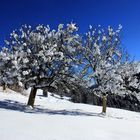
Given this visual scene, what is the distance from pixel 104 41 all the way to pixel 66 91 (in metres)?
5.05

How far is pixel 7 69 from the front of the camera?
20.7m

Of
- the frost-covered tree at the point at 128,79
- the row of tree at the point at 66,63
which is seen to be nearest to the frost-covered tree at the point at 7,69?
the row of tree at the point at 66,63

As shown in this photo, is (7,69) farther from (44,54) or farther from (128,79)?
(128,79)

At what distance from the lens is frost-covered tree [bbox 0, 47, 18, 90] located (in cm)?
2036

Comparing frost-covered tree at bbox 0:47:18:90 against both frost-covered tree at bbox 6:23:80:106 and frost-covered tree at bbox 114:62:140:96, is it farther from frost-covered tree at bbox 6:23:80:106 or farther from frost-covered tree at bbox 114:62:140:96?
frost-covered tree at bbox 114:62:140:96

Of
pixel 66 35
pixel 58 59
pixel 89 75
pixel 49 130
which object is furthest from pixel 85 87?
pixel 49 130

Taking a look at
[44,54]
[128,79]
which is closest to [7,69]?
[44,54]

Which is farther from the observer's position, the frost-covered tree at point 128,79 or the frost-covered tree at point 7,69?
the frost-covered tree at point 128,79

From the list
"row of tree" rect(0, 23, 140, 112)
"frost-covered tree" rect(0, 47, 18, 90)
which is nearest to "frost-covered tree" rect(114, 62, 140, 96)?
"row of tree" rect(0, 23, 140, 112)

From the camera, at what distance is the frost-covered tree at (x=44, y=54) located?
843 inches

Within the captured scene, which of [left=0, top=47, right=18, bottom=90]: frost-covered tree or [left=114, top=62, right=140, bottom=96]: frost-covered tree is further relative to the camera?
[left=114, top=62, right=140, bottom=96]: frost-covered tree

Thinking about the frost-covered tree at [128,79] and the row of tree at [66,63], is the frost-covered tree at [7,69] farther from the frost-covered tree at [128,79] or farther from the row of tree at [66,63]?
the frost-covered tree at [128,79]

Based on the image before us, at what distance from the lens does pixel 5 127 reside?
11.4 metres

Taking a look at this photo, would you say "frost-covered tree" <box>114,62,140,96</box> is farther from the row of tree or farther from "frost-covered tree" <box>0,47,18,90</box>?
"frost-covered tree" <box>0,47,18,90</box>
